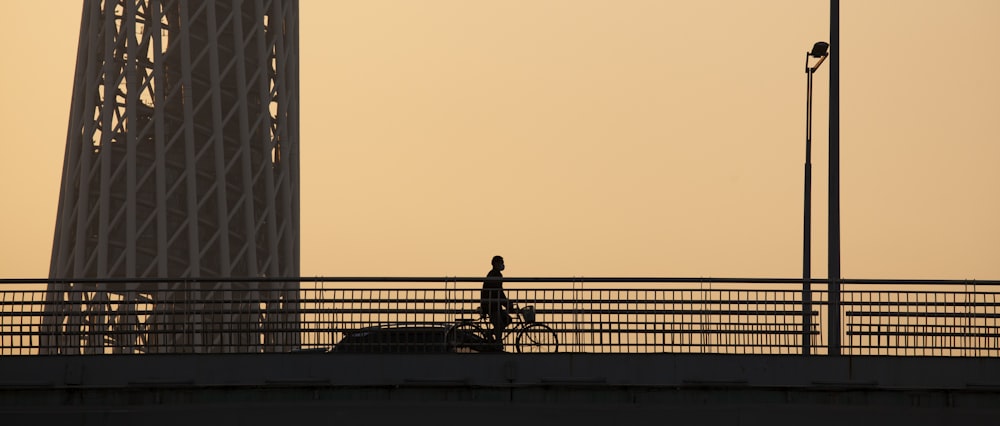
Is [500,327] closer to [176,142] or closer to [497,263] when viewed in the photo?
[497,263]

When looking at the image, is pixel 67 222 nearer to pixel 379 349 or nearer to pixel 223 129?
pixel 223 129

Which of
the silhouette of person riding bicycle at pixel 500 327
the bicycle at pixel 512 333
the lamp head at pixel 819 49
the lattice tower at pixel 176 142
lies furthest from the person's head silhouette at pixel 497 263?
the lattice tower at pixel 176 142

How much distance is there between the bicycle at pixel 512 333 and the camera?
27.1 metres

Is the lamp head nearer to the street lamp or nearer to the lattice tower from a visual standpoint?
the street lamp

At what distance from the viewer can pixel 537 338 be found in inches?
1077

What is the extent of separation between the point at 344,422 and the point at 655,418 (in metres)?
4.16

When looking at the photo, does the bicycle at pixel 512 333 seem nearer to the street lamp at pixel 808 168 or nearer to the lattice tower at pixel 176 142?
the street lamp at pixel 808 168

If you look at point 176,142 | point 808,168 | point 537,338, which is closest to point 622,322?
point 537,338

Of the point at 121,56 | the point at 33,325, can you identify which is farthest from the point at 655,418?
the point at 121,56

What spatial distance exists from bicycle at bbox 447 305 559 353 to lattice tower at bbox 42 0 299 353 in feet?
100

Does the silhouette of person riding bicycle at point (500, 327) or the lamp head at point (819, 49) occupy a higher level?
the lamp head at point (819, 49)

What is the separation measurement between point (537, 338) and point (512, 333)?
39 centimetres

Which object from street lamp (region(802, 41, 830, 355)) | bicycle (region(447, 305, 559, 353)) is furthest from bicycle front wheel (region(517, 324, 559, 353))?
street lamp (region(802, 41, 830, 355))

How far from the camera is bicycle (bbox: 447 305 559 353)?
88.9 ft
